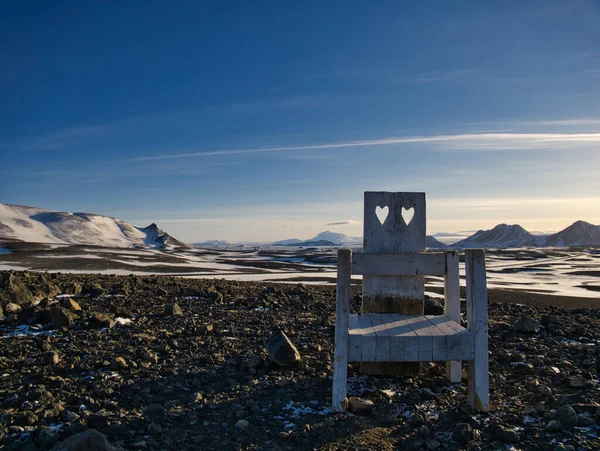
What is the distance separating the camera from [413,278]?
228 inches

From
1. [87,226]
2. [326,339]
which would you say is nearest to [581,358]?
[326,339]

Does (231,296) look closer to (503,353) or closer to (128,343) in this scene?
(128,343)

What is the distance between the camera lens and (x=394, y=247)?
5836mm

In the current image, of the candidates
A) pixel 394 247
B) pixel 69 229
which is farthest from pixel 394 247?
pixel 69 229

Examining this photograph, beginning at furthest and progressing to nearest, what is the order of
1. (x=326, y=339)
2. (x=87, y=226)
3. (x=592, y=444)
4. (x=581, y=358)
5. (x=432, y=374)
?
(x=87, y=226) < (x=326, y=339) < (x=581, y=358) < (x=432, y=374) < (x=592, y=444)

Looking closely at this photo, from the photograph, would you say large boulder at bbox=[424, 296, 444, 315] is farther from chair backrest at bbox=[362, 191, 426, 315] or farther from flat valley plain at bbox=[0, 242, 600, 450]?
chair backrest at bbox=[362, 191, 426, 315]

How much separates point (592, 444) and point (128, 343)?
19.0 feet

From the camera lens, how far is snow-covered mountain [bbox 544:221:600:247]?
104m

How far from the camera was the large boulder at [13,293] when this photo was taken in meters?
8.70

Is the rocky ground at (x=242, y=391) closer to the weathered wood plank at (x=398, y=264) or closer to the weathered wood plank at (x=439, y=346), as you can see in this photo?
the weathered wood plank at (x=439, y=346)

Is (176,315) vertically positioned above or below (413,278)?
below

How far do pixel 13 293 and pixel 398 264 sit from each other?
26.3 ft

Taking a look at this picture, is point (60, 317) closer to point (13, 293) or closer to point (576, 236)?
point (13, 293)

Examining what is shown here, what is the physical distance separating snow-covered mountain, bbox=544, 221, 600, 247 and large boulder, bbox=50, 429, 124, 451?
388ft
